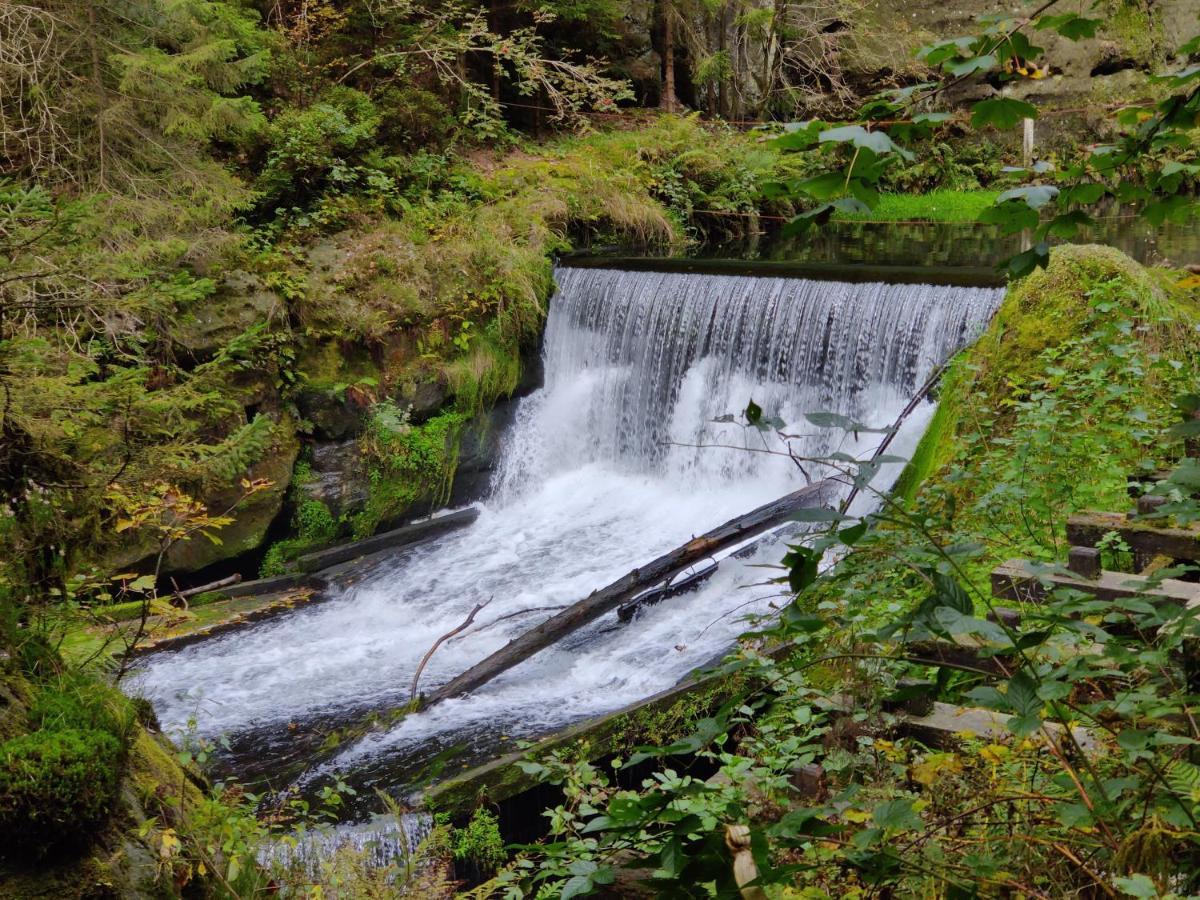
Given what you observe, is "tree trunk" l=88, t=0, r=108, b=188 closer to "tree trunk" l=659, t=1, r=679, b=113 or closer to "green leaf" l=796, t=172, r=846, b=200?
"green leaf" l=796, t=172, r=846, b=200

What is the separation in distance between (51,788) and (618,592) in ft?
14.4

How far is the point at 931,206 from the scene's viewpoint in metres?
17.5

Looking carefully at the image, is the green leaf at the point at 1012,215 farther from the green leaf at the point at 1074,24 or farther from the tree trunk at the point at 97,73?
the tree trunk at the point at 97,73

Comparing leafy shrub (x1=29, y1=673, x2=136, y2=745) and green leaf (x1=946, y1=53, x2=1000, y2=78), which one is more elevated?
green leaf (x1=946, y1=53, x2=1000, y2=78)

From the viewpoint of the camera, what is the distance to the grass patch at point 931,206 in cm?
1664

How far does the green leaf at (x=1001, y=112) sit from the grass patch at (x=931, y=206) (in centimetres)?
1496

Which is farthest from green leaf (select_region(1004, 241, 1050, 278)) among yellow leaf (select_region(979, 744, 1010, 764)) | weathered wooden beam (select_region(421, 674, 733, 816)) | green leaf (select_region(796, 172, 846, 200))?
weathered wooden beam (select_region(421, 674, 733, 816))

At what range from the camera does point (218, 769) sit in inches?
214

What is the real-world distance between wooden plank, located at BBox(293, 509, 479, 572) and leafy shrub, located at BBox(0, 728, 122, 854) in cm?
566

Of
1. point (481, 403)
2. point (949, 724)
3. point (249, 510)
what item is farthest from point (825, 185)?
point (481, 403)

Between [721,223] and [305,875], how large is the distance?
42.0 ft

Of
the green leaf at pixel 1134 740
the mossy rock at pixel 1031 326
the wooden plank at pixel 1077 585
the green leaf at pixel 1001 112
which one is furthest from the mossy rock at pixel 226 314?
the green leaf at pixel 1134 740

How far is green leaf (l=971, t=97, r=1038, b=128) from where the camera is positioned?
1.63 m

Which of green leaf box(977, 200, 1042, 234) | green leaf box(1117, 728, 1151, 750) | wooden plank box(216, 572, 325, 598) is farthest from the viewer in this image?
wooden plank box(216, 572, 325, 598)
